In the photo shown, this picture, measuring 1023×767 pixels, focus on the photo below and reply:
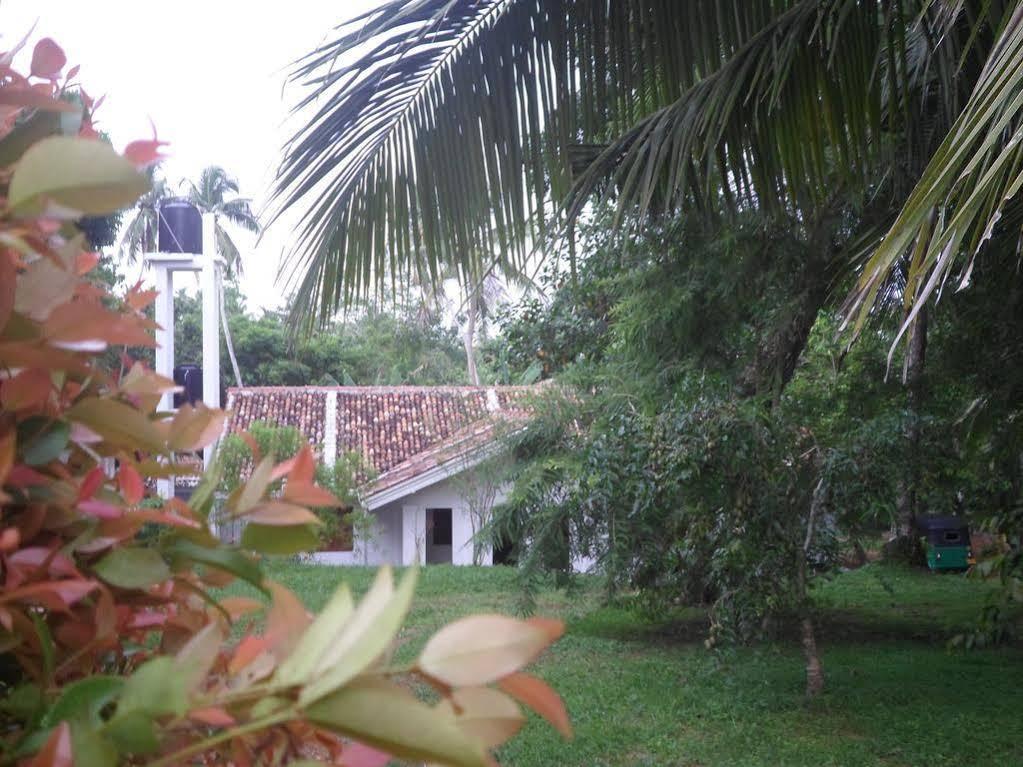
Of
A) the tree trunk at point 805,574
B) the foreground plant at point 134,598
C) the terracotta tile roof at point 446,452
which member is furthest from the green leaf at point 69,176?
the terracotta tile roof at point 446,452

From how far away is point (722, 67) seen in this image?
3.24 m

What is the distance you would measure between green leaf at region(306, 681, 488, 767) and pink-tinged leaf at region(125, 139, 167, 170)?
32cm

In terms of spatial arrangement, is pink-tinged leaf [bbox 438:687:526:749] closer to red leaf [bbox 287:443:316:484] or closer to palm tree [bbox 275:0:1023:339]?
red leaf [bbox 287:443:316:484]

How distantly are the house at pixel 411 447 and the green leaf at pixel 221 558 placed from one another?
11.6 metres

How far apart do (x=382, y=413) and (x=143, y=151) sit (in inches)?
683

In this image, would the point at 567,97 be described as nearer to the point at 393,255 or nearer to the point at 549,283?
the point at 393,255

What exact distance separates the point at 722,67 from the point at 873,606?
9461mm

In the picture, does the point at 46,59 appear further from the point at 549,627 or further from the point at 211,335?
the point at 211,335

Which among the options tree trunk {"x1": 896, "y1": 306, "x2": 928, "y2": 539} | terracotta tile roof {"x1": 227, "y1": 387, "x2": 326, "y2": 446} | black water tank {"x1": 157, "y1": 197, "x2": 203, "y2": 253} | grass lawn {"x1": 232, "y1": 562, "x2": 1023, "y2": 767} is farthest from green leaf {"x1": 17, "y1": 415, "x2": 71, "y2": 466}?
terracotta tile roof {"x1": 227, "y1": 387, "x2": 326, "y2": 446}

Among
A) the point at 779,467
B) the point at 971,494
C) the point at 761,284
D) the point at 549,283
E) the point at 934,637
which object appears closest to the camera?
the point at 779,467

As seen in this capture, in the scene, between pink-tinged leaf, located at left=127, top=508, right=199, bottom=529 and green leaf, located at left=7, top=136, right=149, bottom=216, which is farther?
pink-tinged leaf, located at left=127, top=508, right=199, bottom=529

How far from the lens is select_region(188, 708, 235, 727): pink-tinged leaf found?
44 centimetres

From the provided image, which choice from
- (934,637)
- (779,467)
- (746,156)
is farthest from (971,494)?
(746,156)

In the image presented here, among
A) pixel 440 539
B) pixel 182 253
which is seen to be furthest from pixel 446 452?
pixel 182 253
